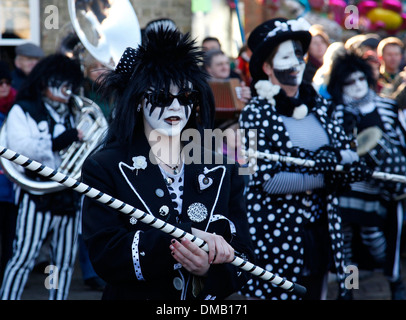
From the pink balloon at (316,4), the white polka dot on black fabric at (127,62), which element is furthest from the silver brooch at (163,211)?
the pink balloon at (316,4)

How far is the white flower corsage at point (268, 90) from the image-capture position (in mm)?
4582

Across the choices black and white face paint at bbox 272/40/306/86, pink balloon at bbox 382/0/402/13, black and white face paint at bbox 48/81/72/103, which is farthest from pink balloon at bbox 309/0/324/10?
black and white face paint at bbox 272/40/306/86

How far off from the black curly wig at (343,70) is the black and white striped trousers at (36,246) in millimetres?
2270

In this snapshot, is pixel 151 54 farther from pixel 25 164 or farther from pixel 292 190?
pixel 292 190

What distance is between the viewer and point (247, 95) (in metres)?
6.18

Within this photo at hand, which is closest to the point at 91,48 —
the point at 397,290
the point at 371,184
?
the point at 371,184

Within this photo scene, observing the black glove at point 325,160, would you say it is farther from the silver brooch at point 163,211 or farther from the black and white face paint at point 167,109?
the silver brooch at point 163,211

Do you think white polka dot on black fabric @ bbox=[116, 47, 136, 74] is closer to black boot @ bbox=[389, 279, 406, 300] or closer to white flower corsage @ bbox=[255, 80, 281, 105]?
white flower corsage @ bbox=[255, 80, 281, 105]

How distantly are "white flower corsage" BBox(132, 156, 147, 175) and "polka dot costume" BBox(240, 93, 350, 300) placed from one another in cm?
148

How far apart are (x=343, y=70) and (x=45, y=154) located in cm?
240

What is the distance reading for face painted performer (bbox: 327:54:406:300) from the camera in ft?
19.2
